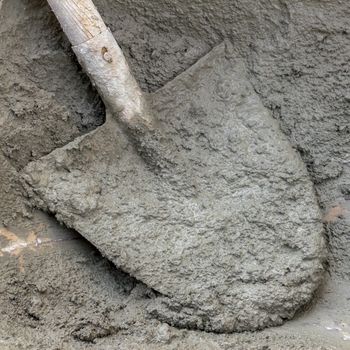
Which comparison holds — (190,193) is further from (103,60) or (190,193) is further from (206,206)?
(103,60)

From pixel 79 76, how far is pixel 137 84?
18 centimetres

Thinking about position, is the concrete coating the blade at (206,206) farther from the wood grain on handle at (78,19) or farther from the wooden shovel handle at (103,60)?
the wood grain on handle at (78,19)

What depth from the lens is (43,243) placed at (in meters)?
1.68

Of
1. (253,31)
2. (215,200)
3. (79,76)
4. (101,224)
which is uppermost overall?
(79,76)

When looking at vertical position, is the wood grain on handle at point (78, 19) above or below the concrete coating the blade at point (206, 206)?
above

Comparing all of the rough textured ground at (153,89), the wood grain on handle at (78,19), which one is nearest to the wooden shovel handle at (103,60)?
the wood grain on handle at (78,19)

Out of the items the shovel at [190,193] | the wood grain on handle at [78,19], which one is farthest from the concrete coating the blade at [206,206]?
the wood grain on handle at [78,19]

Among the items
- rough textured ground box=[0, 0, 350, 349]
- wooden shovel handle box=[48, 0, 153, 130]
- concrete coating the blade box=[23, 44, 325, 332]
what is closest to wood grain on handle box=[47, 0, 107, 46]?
wooden shovel handle box=[48, 0, 153, 130]

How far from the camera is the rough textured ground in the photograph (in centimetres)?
160

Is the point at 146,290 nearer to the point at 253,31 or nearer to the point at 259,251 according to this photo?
the point at 259,251

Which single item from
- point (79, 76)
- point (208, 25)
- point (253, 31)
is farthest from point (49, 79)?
point (253, 31)

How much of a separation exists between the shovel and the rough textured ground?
0.07 metres

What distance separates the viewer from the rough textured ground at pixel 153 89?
1.60 m

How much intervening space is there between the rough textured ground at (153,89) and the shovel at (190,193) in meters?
0.07
